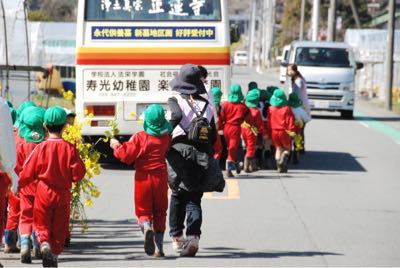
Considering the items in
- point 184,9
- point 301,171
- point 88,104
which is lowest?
point 301,171

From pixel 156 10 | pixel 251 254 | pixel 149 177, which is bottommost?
pixel 251 254

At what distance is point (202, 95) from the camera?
34.3 feet

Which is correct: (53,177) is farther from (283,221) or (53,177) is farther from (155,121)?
(283,221)

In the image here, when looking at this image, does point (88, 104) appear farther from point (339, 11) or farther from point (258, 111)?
point (339, 11)

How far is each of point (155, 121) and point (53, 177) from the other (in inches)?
53.8

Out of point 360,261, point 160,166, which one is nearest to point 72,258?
point 160,166

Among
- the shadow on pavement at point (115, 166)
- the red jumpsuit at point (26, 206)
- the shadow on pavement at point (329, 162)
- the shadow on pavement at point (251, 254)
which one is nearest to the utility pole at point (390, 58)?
the shadow on pavement at point (329, 162)

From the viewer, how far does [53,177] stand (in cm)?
893

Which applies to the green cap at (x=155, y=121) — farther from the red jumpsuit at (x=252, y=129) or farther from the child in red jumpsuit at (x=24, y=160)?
the red jumpsuit at (x=252, y=129)

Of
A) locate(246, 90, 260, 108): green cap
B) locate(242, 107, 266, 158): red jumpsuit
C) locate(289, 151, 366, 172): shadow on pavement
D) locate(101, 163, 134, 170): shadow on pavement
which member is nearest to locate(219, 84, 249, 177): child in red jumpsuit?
locate(242, 107, 266, 158): red jumpsuit

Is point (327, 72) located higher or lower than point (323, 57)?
lower

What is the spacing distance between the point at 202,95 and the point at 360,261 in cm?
223

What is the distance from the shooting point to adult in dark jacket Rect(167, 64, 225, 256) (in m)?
10.0

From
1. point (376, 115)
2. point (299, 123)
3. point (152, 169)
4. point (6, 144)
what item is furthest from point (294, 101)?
point (376, 115)
